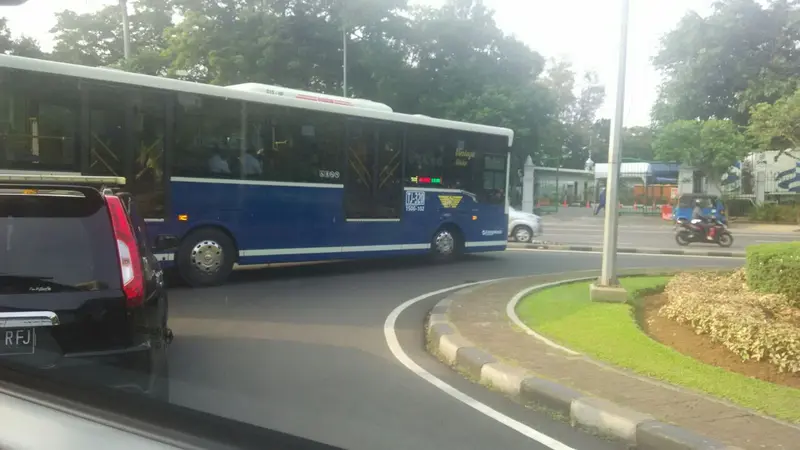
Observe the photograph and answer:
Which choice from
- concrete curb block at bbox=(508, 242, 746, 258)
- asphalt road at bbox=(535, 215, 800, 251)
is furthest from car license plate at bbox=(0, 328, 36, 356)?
asphalt road at bbox=(535, 215, 800, 251)

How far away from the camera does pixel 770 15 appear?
22.4m

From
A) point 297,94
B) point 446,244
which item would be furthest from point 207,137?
point 446,244

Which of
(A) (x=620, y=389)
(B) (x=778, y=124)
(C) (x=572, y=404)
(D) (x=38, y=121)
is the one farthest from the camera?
(B) (x=778, y=124)

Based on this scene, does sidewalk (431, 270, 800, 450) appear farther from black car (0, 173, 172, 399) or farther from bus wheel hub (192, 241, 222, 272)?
bus wheel hub (192, 241, 222, 272)

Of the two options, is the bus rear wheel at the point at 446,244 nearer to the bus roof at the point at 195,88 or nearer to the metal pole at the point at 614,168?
the bus roof at the point at 195,88

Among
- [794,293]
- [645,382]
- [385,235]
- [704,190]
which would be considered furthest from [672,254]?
[704,190]

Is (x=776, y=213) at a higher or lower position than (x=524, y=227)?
higher

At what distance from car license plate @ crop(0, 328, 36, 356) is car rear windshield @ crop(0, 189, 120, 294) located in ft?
0.69

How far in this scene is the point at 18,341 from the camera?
341 cm

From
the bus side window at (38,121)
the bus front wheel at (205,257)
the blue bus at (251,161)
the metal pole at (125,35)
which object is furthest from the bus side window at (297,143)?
the metal pole at (125,35)

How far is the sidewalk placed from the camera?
4.17 meters

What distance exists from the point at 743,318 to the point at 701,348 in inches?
19.1

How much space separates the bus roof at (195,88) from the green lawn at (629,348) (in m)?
4.93

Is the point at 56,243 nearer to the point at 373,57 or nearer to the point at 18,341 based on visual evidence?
the point at 18,341
